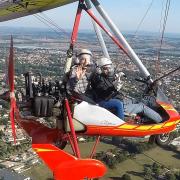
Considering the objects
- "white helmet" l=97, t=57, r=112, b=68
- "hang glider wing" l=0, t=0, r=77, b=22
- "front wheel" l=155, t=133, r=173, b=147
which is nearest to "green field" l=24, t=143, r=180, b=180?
"hang glider wing" l=0, t=0, r=77, b=22

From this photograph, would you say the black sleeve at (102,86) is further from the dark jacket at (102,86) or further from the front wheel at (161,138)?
the front wheel at (161,138)

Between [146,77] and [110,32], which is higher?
[110,32]

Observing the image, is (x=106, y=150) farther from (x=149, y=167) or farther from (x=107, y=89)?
(x=107, y=89)

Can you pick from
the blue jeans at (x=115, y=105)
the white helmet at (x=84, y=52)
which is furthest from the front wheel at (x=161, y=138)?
the white helmet at (x=84, y=52)

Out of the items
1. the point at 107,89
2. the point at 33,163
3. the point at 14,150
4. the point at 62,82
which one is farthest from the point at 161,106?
the point at 14,150

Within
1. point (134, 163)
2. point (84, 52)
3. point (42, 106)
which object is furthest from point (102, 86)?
point (134, 163)
